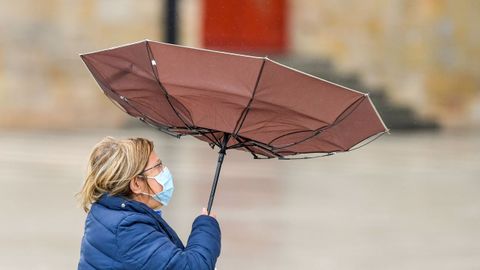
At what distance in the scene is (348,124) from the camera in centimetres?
358

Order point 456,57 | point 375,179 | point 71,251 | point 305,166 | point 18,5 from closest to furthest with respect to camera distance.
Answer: point 71,251 → point 375,179 → point 305,166 → point 18,5 → point 456,57

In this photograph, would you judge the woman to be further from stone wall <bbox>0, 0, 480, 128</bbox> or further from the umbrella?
stone wall <bbox>0, 0, 480, 128</bbox>

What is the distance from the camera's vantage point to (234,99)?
341cm

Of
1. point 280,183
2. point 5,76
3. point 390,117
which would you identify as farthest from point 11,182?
point 390,117

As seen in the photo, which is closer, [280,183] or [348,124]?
[348,124]

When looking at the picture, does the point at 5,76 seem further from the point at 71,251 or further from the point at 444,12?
the point at 71,251

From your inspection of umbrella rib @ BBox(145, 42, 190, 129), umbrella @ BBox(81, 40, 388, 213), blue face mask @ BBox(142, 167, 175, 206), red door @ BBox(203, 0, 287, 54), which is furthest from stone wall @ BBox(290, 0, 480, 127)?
blue face mask @ BBox(142, 167, 175, 206)

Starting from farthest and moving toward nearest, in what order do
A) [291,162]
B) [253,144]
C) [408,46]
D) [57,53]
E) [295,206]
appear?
[408,46] → [57,53] → [291,162] → [295,206] → [253,144]

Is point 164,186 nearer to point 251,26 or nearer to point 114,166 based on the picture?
point 114,166

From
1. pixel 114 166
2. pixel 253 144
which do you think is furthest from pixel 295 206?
pixel 114 166

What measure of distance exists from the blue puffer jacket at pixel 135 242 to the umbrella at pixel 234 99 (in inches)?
15.4

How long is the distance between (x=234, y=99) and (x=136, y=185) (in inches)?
17.5

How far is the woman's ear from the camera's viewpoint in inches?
135

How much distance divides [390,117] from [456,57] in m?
1.85
